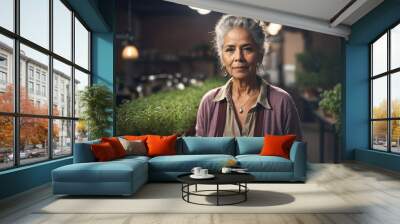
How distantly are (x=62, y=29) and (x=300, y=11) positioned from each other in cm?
452

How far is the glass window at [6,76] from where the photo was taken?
4965 mm

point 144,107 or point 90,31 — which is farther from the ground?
point 90,31

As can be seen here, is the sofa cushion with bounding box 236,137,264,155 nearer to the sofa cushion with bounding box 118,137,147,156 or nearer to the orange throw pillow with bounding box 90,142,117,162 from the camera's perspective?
the sofa cushion with bounding box 118,137,147,156

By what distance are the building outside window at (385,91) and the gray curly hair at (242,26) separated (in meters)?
2.54

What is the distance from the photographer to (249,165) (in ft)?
20.5

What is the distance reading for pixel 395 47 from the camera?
8.13 metres

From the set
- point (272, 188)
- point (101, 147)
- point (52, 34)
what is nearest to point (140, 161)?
point (101, 147)

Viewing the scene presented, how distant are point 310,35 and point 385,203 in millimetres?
4951

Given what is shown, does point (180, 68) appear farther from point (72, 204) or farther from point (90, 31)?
point (72, 204)

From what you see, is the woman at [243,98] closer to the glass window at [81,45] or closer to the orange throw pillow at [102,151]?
the glass window at [81,45]

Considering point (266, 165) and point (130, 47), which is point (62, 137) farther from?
point (266, 165)

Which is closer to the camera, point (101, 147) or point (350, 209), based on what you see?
point (350, 209)

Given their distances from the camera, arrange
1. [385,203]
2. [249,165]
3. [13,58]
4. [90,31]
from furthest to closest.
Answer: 1. [90,31]
2. [249,165]
3. [13,58]
4. [385,203]

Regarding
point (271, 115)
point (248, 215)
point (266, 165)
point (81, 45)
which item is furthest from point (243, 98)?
point (248, 215)
